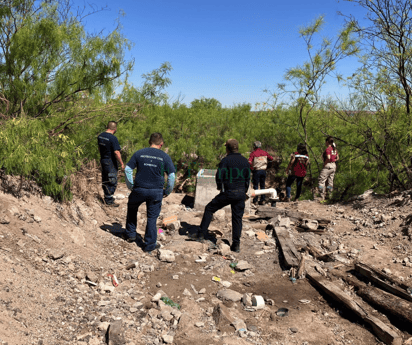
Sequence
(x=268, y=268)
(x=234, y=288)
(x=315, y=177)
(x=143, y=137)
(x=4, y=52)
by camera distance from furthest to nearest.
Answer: (x=315, y=177)
(x=143, y=137)
(x=4, y=52)
(x=268, y=268)
(x=234, y=288)

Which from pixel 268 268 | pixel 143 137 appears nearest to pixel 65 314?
pixel 268 268

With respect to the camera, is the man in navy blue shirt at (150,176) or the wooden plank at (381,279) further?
the man in navy blue shirt at (150,176)

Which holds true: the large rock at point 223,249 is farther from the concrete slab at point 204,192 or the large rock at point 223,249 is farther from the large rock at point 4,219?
the large rock at point 4,219

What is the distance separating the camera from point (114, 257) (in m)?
4.70

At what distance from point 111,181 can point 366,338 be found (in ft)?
17.0

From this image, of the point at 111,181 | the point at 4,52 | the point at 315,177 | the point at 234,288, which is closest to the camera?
the point at 234,288

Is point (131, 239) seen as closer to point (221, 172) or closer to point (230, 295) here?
point (221, 172)

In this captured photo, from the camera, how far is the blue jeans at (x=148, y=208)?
470 cm

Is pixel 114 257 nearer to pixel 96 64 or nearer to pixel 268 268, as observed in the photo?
pixel 268 268

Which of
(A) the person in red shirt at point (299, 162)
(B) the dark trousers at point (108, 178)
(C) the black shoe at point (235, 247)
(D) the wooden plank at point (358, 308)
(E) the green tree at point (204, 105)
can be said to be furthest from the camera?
(E) the green tree at point (204, 105)

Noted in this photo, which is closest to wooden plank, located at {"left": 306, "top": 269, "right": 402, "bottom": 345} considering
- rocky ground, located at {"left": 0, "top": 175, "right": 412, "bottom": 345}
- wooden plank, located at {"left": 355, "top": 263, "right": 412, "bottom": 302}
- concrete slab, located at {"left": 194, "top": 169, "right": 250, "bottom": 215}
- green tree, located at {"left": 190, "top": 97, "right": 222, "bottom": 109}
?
rocky ground, located at {"left": 0, "top": 175, "right": 412, "bottom": 345}

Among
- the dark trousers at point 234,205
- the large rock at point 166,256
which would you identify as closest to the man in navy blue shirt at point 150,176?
the large rock at point 166,256

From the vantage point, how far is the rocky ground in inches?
121

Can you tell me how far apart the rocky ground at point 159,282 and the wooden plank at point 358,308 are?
0.09m
